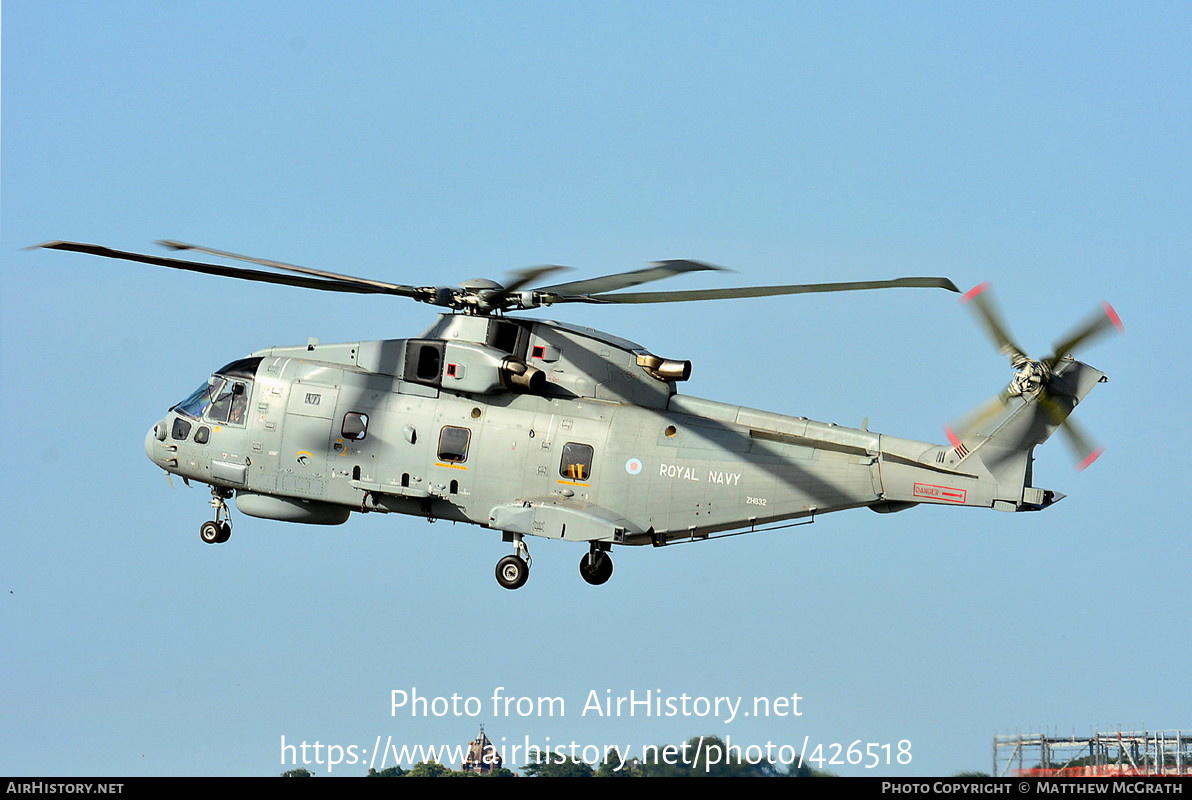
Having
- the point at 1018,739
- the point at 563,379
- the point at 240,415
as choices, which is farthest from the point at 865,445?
the point at 1018,739

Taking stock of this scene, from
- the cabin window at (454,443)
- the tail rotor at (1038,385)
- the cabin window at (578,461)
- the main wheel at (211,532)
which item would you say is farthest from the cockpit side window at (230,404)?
the tail rotor at (1038,385)

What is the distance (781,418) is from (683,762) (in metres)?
7.63

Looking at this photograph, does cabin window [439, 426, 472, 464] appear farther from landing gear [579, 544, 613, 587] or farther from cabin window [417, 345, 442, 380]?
landing gear [579, 544, 613, 587]

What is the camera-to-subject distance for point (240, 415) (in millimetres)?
31875

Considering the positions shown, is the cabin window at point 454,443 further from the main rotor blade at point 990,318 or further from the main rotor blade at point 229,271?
the main rotor blade at point 990,318

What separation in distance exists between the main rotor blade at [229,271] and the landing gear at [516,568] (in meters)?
5.46

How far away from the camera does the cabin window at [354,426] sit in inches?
1200

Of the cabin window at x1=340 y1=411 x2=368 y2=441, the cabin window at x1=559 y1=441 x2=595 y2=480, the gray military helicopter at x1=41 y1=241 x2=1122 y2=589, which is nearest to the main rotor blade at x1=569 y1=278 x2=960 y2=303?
the gray military helicopter at x1=41 y1=241 x2=1122 y2=589

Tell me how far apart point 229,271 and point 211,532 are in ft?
23.4

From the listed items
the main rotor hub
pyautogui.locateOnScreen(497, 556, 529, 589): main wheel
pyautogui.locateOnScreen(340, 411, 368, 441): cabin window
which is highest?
the main rotor hub

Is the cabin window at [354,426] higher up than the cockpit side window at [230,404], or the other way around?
the cockpit side window at [230,404]

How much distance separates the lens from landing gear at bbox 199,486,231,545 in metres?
32.8

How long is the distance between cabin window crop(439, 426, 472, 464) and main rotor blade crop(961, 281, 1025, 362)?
963 cm
